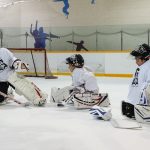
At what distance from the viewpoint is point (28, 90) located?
4.89 meters

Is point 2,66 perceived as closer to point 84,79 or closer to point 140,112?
point 84,79

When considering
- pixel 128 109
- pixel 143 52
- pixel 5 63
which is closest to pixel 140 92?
pixel 128 109

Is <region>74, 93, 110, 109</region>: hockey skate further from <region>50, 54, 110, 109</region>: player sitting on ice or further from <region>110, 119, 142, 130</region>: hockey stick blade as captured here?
<region>110, 119, 142, 130</region>: hockey stick blade

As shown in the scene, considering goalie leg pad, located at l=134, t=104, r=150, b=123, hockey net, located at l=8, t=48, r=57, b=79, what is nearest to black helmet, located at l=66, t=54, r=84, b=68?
goalie leg pad, located at l=134, t=104, r=150, b=123

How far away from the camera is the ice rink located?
284 cm

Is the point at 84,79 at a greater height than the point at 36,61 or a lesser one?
lesser

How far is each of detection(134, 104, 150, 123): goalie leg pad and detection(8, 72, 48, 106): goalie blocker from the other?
1.59 meters

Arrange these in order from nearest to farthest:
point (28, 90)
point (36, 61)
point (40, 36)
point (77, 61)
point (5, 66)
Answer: point (77, 61) < point (28, 90) < point (5, 66) < point (36, 61) < point (40, 36)

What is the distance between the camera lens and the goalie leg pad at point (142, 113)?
11.7 feet

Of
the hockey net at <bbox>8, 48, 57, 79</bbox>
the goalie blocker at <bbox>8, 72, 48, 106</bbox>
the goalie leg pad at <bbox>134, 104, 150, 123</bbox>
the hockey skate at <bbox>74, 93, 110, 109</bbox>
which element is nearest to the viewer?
the goalie leg pad at <bbox>134, 104, 150, 123</bbox>

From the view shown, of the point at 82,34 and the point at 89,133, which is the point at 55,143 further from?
the point at 82,34

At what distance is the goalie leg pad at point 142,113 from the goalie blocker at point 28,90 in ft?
5.21

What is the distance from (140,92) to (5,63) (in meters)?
2.09

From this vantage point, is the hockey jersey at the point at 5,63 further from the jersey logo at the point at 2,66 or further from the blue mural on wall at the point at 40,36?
the blue mural on wall at the point at 40,36
